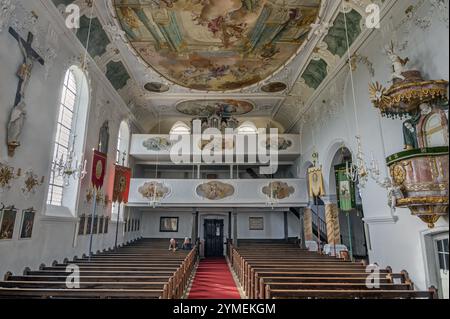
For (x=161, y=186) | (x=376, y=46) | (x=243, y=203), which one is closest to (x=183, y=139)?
(x=161, y=186)

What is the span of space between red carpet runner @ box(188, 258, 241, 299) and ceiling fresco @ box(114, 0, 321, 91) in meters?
7.96

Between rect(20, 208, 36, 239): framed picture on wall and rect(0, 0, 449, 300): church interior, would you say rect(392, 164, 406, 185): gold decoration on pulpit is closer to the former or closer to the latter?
rect(0, 0, 449, 300): church interior

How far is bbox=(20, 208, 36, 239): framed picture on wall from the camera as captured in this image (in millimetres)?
5996

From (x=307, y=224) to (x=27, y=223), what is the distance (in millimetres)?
11407

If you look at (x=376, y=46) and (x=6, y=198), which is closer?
(x=6, y=198)

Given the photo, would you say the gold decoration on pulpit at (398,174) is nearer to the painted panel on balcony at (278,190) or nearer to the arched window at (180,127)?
the painted panel on balcony at (278,190)

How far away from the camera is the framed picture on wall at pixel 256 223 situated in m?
17.1

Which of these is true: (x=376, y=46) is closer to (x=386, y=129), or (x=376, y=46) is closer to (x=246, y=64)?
(x=386, y=129)

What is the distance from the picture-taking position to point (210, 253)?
1628cm

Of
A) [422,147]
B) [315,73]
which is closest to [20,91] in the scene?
[422,147]

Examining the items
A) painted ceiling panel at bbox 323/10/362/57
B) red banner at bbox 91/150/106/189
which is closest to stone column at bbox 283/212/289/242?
painted ceiling panel at bbox 323/10/362/57

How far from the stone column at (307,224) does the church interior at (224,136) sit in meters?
0.10
